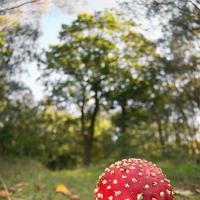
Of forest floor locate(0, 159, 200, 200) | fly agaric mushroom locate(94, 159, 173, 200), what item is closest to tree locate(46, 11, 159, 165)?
forest floor locate(0, 159, 200, 200)

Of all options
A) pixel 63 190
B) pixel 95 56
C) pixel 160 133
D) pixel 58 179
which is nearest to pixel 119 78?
pixel 95 56

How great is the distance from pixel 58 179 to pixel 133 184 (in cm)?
274

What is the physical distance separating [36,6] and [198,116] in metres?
2.05

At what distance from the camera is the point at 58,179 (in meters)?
5.93

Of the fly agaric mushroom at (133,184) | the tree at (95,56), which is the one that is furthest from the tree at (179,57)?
the fly agaric mushroom at (133,184)

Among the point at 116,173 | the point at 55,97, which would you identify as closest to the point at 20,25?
the point at 55,97

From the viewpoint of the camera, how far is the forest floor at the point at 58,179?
505 cm

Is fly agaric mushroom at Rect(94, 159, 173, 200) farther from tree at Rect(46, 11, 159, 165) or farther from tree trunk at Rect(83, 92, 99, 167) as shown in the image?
tree trunk at Rect(83, 92, 99, 167)

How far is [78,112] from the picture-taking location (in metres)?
6.13

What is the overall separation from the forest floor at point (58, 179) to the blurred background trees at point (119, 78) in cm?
32

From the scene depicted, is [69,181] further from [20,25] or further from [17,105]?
[20,25]

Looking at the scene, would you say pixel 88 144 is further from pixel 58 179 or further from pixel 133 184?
pixel 133 184

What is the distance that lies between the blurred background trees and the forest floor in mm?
320

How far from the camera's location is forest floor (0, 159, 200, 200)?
5047 mm
